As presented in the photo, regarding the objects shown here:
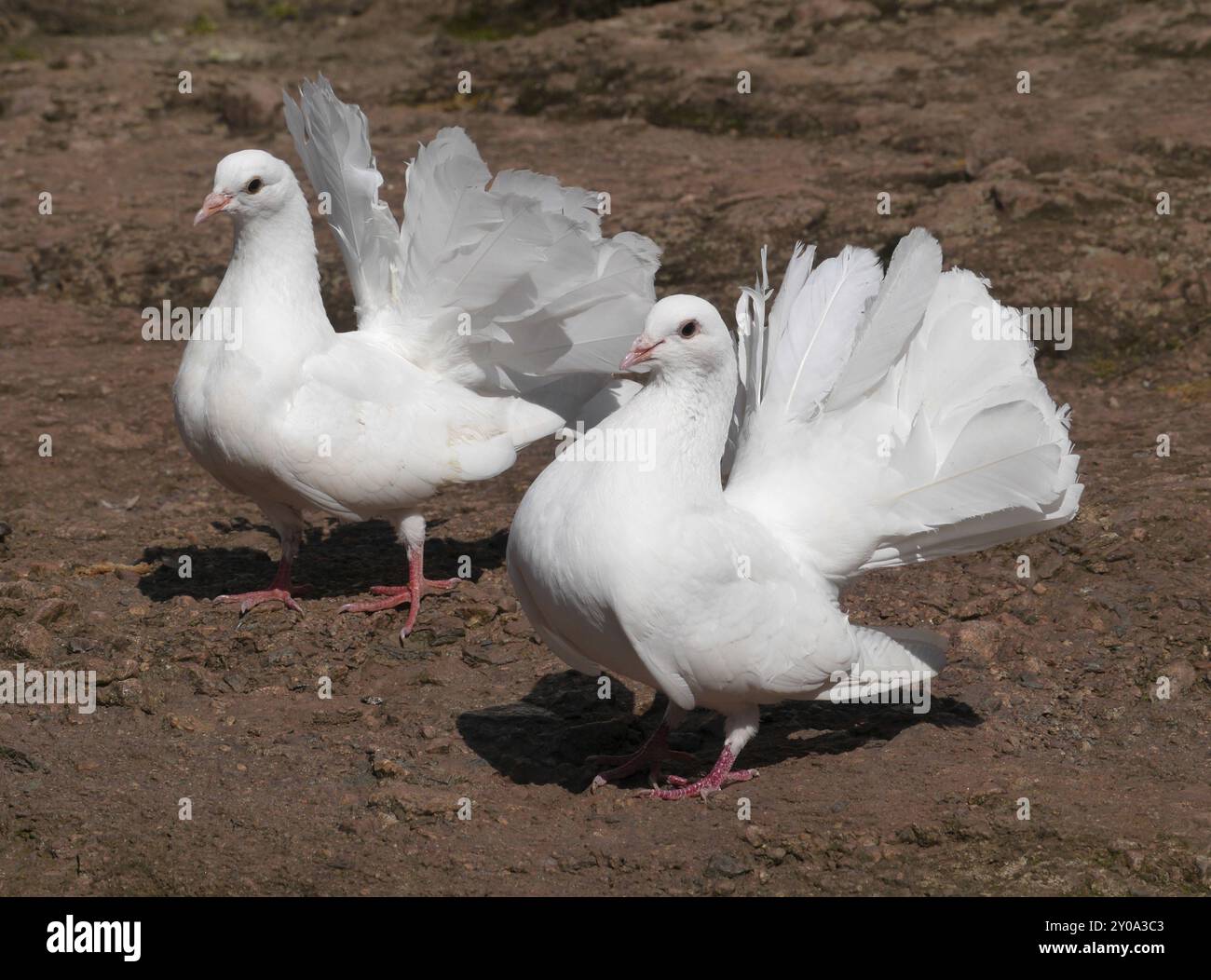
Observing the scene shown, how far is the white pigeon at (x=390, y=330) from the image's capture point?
6672 millimetres

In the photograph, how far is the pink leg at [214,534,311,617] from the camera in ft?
23.3

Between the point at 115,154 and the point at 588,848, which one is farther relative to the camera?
the point at 115,154

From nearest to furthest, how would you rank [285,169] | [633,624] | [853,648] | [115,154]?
[633,624], [853,648], [285,169], [115,154]

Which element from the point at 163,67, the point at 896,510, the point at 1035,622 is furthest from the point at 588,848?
the point at 163,67

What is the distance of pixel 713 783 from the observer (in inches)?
215

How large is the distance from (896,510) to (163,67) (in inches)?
499

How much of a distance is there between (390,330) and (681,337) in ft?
8.58

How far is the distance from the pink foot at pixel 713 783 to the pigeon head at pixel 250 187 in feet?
10.9

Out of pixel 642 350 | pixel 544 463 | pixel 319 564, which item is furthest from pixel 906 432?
pixel 319 564

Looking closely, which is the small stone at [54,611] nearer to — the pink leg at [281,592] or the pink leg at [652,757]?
the pink leg at [281,592]

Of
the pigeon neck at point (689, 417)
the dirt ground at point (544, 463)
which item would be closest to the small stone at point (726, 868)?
the dirt ground at point (544, 463)

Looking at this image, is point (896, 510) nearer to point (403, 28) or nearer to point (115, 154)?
point (115, 154)

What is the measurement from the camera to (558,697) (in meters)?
6.41

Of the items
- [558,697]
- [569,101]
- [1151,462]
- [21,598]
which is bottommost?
[558,697]
